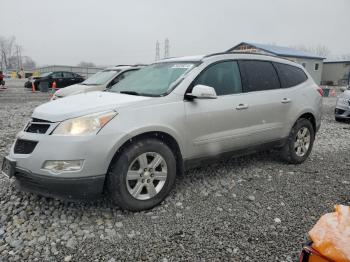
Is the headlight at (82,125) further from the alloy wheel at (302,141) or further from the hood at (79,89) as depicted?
the hood at (79,89)

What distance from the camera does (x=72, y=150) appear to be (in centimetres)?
280

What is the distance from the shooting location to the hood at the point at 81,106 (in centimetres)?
299

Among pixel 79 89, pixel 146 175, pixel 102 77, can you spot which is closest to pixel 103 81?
pixel 102 77

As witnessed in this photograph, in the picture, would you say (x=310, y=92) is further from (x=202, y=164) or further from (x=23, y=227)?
(x=23, y=227)

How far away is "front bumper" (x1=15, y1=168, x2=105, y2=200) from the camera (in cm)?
282

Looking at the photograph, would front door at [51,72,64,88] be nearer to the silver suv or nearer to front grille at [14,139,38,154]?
the silver suv

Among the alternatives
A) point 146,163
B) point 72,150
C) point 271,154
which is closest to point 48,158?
point 72,150

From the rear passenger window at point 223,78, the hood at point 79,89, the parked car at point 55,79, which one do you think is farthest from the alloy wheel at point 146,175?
the parked car at point 55,79

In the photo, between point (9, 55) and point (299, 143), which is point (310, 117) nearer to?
point (299, 143)

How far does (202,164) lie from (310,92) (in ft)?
8.40

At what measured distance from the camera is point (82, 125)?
2916 mm

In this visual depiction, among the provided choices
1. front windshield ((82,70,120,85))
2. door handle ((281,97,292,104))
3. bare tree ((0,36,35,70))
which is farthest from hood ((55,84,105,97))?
bare tree ((0,36,35,70))

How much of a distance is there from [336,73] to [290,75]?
43.5 metres

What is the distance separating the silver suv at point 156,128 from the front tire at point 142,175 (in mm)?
10
